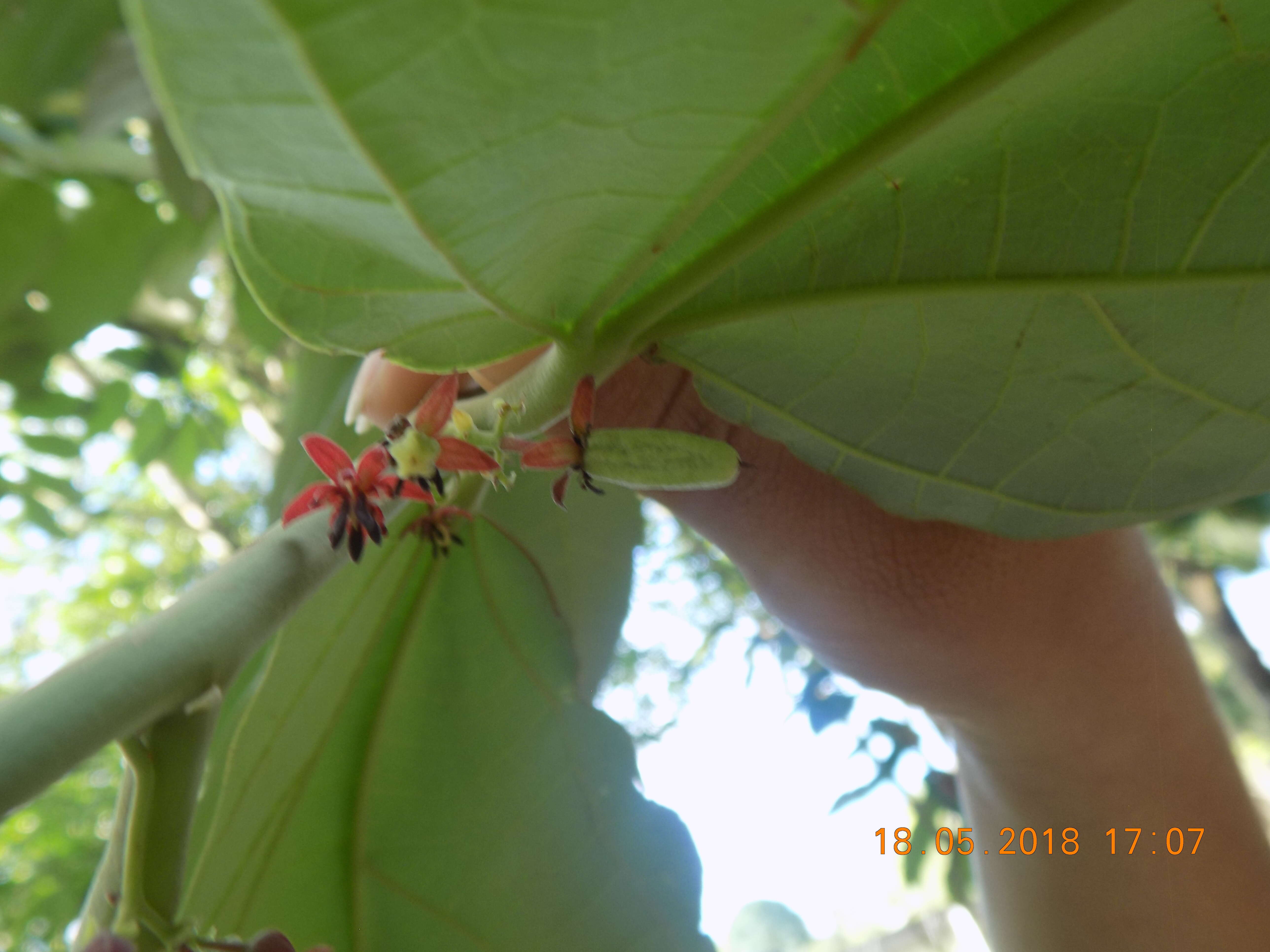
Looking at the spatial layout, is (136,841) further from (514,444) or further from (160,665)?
(514,444)

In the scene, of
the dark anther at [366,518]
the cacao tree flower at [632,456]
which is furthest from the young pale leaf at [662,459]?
the dark anther at [366,518]

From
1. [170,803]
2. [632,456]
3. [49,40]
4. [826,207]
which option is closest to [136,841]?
[170,803]

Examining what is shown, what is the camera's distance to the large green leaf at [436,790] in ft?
1.81

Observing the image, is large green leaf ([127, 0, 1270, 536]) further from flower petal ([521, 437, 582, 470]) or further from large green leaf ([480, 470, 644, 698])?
large green leaf ([480, 470, 644, 698])

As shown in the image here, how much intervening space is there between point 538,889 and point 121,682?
0.40 m

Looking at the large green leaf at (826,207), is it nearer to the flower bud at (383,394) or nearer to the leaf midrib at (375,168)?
the leaf midrib at (375,168)

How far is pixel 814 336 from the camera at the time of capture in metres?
0.44

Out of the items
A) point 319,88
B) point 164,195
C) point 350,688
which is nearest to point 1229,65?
point 319,88

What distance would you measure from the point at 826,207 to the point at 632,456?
0.45 ft

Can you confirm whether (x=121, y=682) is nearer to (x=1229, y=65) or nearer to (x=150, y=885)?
(x=150, y=885)

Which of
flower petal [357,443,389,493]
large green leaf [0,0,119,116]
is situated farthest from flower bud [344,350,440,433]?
large green leaf [0,0,119,116]

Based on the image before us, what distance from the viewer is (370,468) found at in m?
0.40

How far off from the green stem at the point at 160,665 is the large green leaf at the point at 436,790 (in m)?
0.22

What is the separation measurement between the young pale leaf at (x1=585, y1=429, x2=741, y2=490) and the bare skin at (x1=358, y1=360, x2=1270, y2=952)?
0.83 ft
